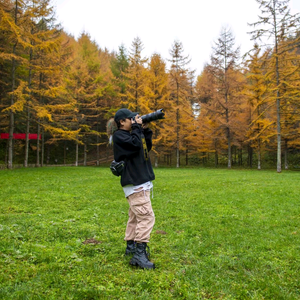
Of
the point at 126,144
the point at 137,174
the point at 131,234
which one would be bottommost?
the point at 131,234

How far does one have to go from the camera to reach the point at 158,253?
11.3 feet

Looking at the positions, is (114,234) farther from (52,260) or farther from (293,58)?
(293,58)

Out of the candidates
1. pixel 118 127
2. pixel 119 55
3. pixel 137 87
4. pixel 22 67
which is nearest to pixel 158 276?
pixel 118 127

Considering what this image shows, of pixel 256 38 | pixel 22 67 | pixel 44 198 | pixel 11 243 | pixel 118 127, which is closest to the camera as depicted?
pixel 118 127

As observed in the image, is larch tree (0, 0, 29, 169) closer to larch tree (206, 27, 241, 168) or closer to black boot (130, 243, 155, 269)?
black boot (130, 243, 155, 269)

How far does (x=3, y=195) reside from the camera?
7.50m

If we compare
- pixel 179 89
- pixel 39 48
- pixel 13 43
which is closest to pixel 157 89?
pixel 179 89

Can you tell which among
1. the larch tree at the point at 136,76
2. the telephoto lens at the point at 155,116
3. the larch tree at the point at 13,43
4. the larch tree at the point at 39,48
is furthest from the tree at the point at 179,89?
the telephoto lens at the point at 155,116

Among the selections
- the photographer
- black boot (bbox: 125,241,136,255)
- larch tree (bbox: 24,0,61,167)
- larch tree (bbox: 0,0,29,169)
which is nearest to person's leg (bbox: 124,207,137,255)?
black boot (bbox: 125,241,136,255)

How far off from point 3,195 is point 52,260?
552 centimetres

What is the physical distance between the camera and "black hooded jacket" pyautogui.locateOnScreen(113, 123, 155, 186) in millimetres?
2998

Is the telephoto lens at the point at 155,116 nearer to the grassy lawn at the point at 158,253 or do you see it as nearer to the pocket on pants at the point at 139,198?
the pocket on pants at the point at 139,198

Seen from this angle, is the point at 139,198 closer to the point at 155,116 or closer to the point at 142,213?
the point at 142,213

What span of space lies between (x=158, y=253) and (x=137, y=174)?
123cm
